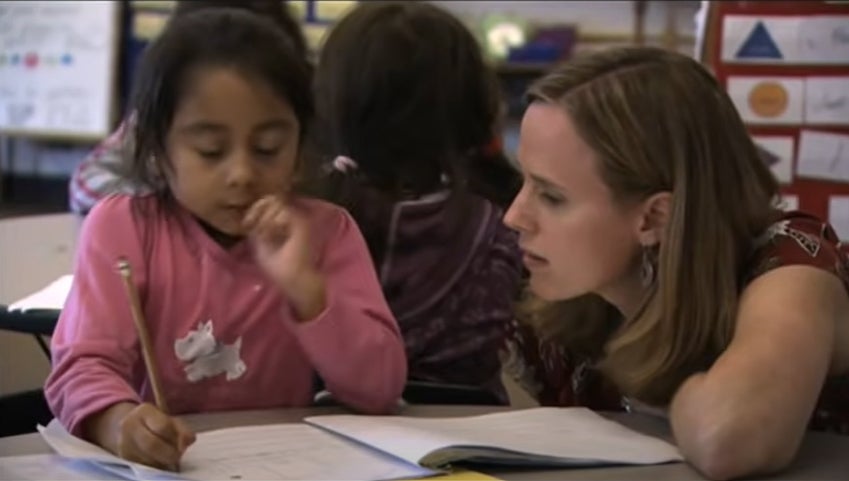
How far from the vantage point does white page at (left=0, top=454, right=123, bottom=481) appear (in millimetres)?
924

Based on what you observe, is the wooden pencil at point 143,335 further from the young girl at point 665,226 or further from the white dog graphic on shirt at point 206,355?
the young girl at point 665,226

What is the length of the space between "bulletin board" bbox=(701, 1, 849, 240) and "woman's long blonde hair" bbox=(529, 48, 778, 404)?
6.57 ft

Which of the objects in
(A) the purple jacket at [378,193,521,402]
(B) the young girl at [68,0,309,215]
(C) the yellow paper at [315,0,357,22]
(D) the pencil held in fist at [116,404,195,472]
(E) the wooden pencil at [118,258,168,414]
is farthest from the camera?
(C) the yellow paper at [315,0,357,22]

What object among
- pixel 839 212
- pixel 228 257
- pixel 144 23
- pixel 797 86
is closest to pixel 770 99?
pixel 797 86

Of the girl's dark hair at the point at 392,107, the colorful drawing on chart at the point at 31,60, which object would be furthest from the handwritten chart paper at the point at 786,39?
the colorful drawing on chart at the point at 31,60

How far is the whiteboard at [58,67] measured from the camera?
503 cm

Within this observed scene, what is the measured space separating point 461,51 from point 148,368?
79 centimetres

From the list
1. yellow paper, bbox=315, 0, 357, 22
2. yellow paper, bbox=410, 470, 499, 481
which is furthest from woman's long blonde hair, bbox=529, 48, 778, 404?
yellow paper, bbox=315, 0, 357, 22

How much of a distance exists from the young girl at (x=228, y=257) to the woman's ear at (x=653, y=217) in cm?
26

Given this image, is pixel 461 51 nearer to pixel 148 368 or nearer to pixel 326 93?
pixel 326 93

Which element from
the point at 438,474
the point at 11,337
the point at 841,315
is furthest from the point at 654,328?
the point at 11,337

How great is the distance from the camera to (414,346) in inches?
65.2

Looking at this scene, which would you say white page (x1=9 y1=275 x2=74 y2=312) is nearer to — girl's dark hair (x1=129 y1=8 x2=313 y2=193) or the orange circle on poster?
girl's dark hair (x1=129 y1=8 x2=313 y2=193)

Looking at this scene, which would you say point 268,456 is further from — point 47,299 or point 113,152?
point 113,152
